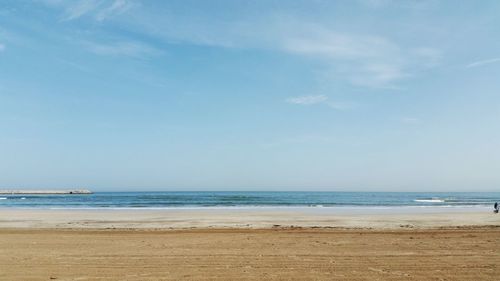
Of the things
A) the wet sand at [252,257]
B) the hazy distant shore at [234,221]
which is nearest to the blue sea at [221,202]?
the hazy distant shore at [234,221]

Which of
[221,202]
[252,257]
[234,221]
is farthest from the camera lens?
[221,202]

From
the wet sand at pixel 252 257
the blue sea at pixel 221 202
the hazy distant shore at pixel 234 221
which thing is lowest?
the blue sea at pixel 221 202

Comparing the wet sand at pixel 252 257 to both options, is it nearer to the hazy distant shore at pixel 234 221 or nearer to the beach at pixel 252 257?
the beach at pixel 252 257

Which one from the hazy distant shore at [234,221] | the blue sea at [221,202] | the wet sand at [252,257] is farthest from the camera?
the blue sea at [221,202]

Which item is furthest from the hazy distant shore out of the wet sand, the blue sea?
the blue sea

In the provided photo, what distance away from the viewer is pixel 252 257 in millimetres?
11422

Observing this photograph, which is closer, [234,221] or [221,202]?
[234,221]

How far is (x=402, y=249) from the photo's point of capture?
511 inches

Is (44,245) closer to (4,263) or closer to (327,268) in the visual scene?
(4,263)

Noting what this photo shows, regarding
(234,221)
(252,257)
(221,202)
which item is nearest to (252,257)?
(252,257)

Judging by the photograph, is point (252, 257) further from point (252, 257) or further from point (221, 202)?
point (221, 202)

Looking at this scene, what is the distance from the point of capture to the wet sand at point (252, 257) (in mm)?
9211

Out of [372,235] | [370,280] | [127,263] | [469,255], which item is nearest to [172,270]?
[127,263]

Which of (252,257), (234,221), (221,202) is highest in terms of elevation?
(252,257)
